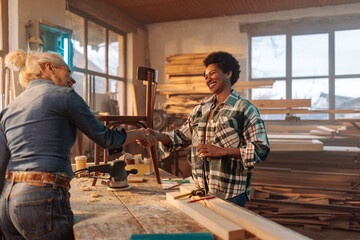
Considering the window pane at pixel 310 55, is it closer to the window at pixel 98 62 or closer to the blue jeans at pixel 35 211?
the window at pixel 98 62

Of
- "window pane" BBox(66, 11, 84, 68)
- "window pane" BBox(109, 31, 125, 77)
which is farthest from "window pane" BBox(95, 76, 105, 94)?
"window pane" BBox(66, 11, 84, 68)

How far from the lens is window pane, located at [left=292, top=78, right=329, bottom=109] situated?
6.48 m

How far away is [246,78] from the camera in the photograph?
676 cm

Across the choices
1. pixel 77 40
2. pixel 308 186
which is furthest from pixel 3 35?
pixel 308 186

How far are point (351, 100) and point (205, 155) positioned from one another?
216 inches

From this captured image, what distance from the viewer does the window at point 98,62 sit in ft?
17.7

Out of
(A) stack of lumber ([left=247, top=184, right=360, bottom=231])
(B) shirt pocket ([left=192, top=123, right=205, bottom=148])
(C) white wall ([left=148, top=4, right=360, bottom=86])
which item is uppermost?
(C) white wall ([left=148, top=4, right=360, bottom=86])

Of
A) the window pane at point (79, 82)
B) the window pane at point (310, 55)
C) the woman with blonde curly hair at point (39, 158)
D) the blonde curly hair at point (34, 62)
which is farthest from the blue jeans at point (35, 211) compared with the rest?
the window pane at point (310, 55)

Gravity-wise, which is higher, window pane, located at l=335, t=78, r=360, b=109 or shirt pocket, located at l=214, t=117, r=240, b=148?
window pane, located at l=335, t=78, r=360, b=109

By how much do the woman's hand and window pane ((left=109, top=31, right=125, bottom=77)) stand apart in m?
4.85

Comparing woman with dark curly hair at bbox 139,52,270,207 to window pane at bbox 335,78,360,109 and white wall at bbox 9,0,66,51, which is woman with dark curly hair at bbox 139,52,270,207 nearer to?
white wall at bbox 9,0,66,51

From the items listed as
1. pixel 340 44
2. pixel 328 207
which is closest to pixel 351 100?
pixel 340 44

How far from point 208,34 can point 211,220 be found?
6.28m

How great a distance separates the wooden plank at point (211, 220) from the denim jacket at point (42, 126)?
574mm
